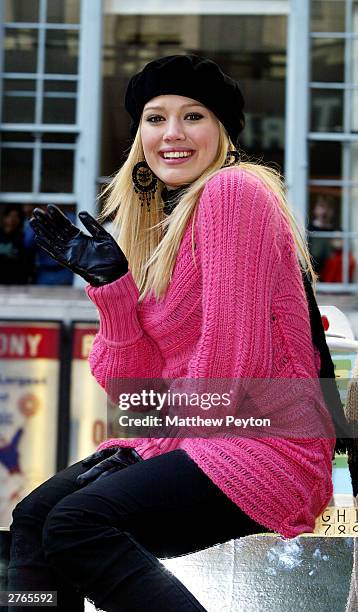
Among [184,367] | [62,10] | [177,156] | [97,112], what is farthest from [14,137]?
[184,367]

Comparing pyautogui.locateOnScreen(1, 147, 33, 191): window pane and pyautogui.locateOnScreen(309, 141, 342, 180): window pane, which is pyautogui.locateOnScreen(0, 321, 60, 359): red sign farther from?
pyautogui.locateOnScreen(309, 141, 342, 180): window pane

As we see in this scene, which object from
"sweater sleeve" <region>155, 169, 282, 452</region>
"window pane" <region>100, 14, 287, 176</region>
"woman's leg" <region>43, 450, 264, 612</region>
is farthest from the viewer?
"window pane" <region>100, 14, 287, 176</region>

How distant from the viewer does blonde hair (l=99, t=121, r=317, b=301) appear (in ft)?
6.71

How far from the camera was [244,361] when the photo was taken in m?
1.83

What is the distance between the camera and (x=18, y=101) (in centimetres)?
627

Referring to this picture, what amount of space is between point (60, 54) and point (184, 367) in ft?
15.5

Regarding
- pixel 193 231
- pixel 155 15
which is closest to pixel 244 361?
pixel 193 231

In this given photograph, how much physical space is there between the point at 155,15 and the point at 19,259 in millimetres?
2077

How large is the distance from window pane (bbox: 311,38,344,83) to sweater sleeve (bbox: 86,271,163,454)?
4489 millimetres

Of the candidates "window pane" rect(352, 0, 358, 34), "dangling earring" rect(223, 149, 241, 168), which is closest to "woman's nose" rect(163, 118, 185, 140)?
"dangling earring" rect(223, 149, 241, 168)

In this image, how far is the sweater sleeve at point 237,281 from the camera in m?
1.83

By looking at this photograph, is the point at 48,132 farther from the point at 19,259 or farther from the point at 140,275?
the point at 140,275

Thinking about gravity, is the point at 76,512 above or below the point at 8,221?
below

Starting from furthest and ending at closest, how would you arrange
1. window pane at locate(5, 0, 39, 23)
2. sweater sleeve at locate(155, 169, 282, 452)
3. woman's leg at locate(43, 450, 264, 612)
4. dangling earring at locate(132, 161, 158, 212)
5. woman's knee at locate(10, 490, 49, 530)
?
window pane at locate(5, 0, 39, 23)
dangling earring at locate(132, 161, 158, 212)
woman's knee at locate(10, 490, 49, 530)
sweater sleeve at locate(155, 169, 282, 452)
woman's leg at locate(43, 450, 264, 612)
